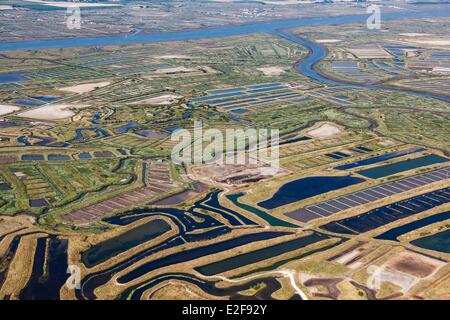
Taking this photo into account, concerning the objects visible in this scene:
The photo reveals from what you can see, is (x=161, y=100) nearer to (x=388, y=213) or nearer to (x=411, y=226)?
(x=388, y=213)

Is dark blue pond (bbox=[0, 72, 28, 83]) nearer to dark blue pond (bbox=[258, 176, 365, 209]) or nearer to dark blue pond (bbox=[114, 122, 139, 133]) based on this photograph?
dark blue pond (bbox=[114, 122, 139, 133])

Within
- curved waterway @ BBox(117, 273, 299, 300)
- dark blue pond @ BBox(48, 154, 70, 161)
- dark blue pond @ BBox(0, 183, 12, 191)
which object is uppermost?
dark blue pond @ BBox(48, 154, 70, 161)

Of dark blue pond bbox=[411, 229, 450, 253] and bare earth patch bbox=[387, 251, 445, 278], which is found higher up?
dark blue pond bbox=[411, 229, 450, 253]

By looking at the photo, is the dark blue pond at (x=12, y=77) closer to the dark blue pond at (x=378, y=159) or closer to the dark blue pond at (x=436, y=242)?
the dark blue pond at (x=378, y=159)

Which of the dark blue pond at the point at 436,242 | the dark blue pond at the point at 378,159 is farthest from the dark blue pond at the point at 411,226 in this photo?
the dark blue pond at the point at 378,159

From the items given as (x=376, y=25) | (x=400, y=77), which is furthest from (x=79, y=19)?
(x=400, y=77)

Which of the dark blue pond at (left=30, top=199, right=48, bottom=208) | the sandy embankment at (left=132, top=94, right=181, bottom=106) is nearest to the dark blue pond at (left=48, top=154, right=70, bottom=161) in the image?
the dark blue pond at (left=30, top=199, right=48, bottom=208)
